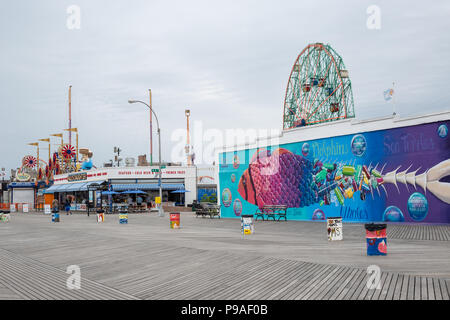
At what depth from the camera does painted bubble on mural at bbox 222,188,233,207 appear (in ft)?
115

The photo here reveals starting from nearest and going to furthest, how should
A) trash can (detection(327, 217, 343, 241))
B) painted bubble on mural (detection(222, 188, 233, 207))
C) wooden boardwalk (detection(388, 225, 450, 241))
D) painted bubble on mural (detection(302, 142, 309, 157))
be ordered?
trash can (detection(327, 217, 343, 241))
wooden boardwalk (detection(388, 225, 450, 241))
painted bubble on mural (detection(302, 142, 309, 157))
painted bubble on mural (detection(222, 188, 233, 207))

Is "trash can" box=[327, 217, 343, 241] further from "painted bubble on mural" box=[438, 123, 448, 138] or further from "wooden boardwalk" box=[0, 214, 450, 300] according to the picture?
"painted bubble on mural" box=[438, 123, 448, 138]

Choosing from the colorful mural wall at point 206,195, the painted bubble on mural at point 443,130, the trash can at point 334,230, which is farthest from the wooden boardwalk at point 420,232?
the colorful mural wall at point 206,195

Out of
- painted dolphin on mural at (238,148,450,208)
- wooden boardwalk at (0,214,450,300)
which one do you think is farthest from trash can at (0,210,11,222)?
wooden boardwalk at (0,214,450,300)

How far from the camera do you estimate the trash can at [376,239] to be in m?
11.5

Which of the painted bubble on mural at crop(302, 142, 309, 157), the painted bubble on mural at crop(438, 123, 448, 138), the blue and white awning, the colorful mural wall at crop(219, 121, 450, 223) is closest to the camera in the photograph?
the painted bubble on mural at crop(438, 123, 448, 138)

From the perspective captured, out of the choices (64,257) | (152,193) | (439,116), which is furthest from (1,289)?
(152,193)

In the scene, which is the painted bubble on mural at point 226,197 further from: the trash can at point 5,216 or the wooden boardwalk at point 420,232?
the trash can at point 5,216

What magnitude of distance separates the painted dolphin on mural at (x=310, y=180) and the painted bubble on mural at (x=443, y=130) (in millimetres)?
1250

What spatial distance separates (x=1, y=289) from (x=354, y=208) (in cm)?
1967

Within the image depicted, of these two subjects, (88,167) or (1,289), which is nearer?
(1,289)

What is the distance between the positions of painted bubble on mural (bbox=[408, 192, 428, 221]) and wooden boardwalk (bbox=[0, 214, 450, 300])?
6104 mm
